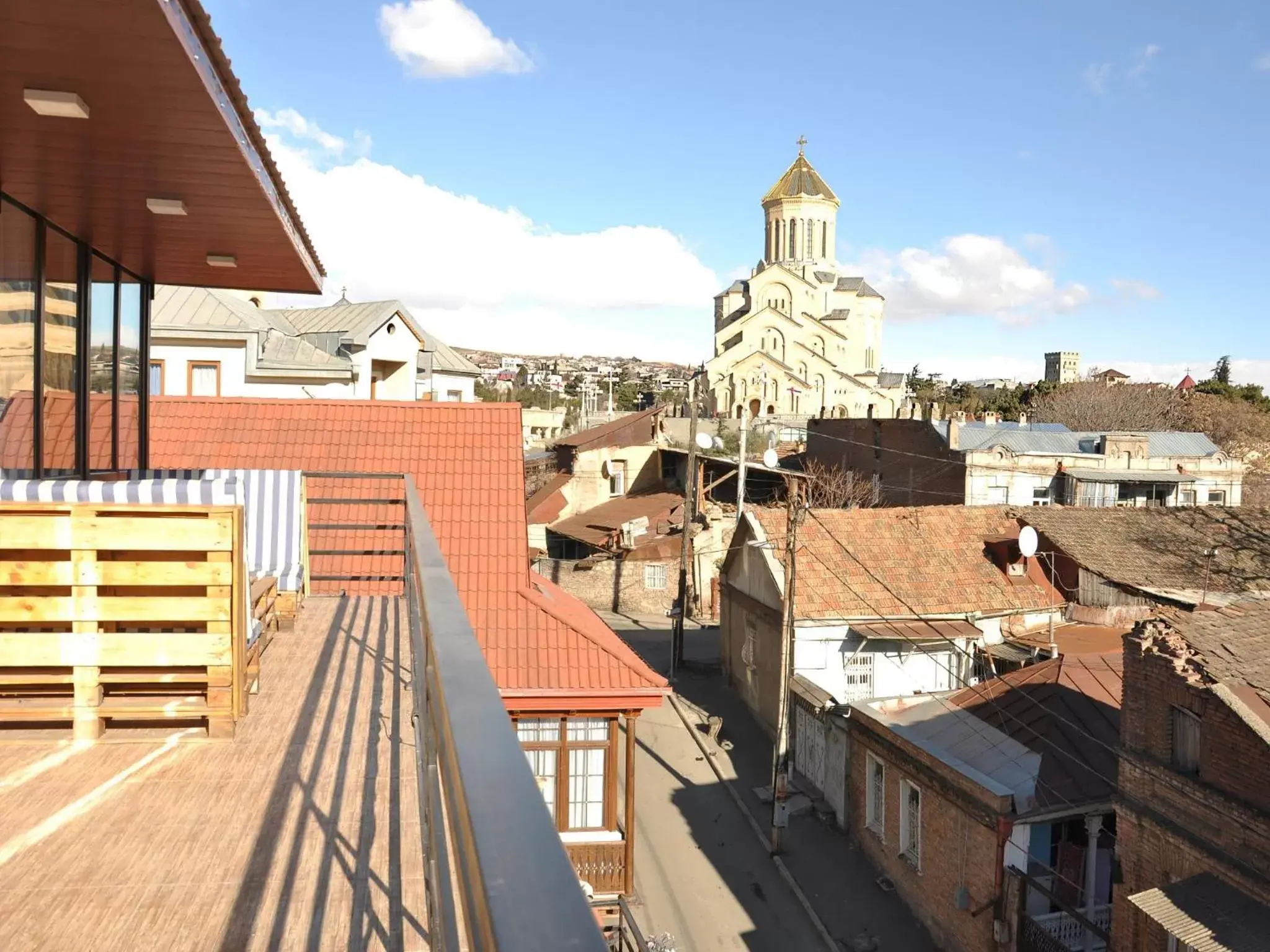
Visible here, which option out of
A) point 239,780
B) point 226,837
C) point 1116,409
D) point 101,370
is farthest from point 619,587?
point 1116,409

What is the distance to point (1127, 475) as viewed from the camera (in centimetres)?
3291

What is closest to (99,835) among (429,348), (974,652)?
(974,652)

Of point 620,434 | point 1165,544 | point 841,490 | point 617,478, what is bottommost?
point 1165,544

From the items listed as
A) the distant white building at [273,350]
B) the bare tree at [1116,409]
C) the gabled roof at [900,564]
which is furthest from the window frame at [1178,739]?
the bare tree at [1116,409]

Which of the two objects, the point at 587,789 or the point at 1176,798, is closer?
the point at 1176,798

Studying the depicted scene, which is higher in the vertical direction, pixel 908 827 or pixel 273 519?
pixel 273 519

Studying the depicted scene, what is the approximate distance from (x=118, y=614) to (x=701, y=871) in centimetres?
1350

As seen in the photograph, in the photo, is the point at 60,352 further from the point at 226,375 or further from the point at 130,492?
the point at 226,375

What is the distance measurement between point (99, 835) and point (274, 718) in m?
1.49

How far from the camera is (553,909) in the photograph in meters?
0.82

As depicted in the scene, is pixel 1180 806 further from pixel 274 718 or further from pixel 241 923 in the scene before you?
pixel 241 923

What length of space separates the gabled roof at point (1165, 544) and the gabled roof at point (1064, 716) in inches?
183

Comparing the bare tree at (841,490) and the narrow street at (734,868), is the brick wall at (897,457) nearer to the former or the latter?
the bare tree at (841,490)

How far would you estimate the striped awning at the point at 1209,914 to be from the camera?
32.7 ft
